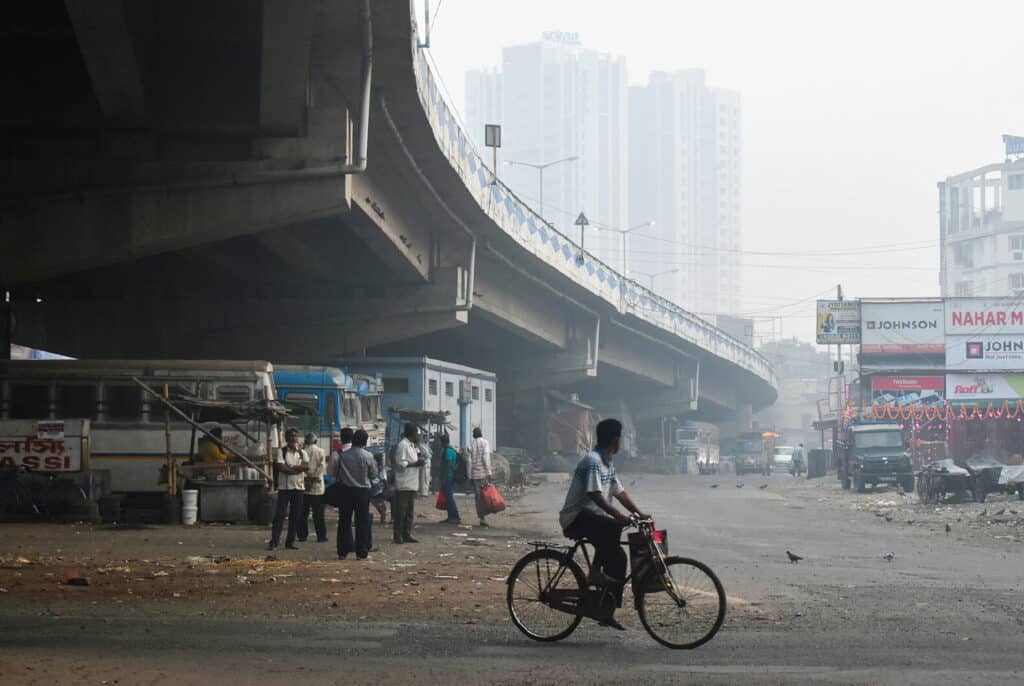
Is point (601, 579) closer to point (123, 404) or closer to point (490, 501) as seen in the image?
point (490, 501)

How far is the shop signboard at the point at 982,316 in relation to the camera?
7494 cm

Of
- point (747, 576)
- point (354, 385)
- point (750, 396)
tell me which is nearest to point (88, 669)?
point (747, 576)

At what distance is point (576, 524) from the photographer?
10492mm

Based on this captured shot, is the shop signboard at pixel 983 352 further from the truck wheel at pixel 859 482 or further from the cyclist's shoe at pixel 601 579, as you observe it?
the cyclist's shoe at pixel 601 579

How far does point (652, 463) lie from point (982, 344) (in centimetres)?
1982

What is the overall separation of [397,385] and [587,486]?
86.4 ft

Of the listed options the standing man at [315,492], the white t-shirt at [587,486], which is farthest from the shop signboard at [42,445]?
the white t-shirt at [587,486]

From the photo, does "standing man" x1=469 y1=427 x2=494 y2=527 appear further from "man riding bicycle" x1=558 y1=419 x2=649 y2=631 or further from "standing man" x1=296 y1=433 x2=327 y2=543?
"man riding bicycle" x1=558 y1=419 x2=649 y2=631

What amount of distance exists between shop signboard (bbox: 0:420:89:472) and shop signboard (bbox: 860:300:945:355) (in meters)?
58.7

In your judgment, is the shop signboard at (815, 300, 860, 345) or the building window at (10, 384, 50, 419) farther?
the shop signboard at (815, 300, 860, 345)

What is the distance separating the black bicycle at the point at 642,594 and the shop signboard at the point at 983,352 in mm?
68035

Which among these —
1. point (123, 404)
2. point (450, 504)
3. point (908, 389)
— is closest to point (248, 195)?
point (123, 404)

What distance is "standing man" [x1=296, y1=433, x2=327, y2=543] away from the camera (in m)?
19.8

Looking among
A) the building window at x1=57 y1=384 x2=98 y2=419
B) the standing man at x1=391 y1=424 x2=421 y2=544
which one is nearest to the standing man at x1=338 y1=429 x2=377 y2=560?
the standing man at x1=391 y1=424 x2=421 y2=544
